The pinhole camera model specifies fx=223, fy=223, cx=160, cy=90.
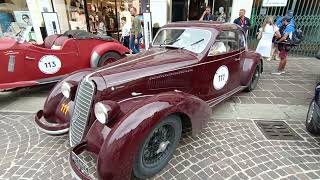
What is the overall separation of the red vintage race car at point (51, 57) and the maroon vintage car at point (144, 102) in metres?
1.88

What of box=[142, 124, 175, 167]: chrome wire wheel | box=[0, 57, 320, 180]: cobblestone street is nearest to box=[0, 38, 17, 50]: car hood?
box=[0, 57, 320, 180]: cobblestone street

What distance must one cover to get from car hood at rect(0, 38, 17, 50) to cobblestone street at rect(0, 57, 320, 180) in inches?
48.7

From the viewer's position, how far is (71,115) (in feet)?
10.1

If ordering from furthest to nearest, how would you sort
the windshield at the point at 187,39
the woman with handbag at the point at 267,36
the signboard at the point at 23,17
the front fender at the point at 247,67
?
the signboard at the point at 23,17, the woman with handbag at the point at 267,36, the front fender at the point at 247,67, the windshield at the point at 187,39

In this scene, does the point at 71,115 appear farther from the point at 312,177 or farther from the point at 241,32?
the point at 241,32

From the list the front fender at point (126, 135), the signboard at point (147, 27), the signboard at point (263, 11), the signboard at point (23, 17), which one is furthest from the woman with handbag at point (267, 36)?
the signboard at point (23, 17)

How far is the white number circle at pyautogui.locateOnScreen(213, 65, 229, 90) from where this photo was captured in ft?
13.1

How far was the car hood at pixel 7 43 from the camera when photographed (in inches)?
179

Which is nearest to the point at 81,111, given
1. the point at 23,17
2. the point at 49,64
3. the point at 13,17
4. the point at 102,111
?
the point at 102,111

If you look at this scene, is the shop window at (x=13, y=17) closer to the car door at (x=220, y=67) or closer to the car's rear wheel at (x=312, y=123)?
the car door at (x=220, y=67)

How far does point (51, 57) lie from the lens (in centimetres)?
513

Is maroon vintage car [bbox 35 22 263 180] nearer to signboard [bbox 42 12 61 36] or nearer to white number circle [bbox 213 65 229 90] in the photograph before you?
white number circle [bbox 213 65 229 90]

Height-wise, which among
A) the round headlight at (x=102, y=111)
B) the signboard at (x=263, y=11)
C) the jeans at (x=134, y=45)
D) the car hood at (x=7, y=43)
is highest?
the signboard at (x=263, y=11)

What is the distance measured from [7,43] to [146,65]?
3.42 m
